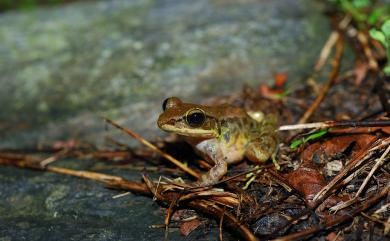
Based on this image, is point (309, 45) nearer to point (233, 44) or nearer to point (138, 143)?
point (233, 44)

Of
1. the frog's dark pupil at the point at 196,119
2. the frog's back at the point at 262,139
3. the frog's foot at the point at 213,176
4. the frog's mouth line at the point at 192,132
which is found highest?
the frog's dark pupil at the point at 196,119

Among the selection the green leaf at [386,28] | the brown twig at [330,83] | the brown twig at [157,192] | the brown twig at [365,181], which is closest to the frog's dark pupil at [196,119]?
the brown twig at [157,192]

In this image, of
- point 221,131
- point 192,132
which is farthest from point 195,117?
point 221,131

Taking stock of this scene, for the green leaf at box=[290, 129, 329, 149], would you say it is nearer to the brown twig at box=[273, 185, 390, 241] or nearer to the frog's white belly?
the frog's white belly

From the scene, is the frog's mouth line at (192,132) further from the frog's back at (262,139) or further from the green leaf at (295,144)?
the green leaf at (295,144)

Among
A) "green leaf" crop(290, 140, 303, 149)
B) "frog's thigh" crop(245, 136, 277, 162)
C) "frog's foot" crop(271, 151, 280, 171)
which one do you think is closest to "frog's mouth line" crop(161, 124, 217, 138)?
"frog's thigh" crop(245, 136, 277, 162)
